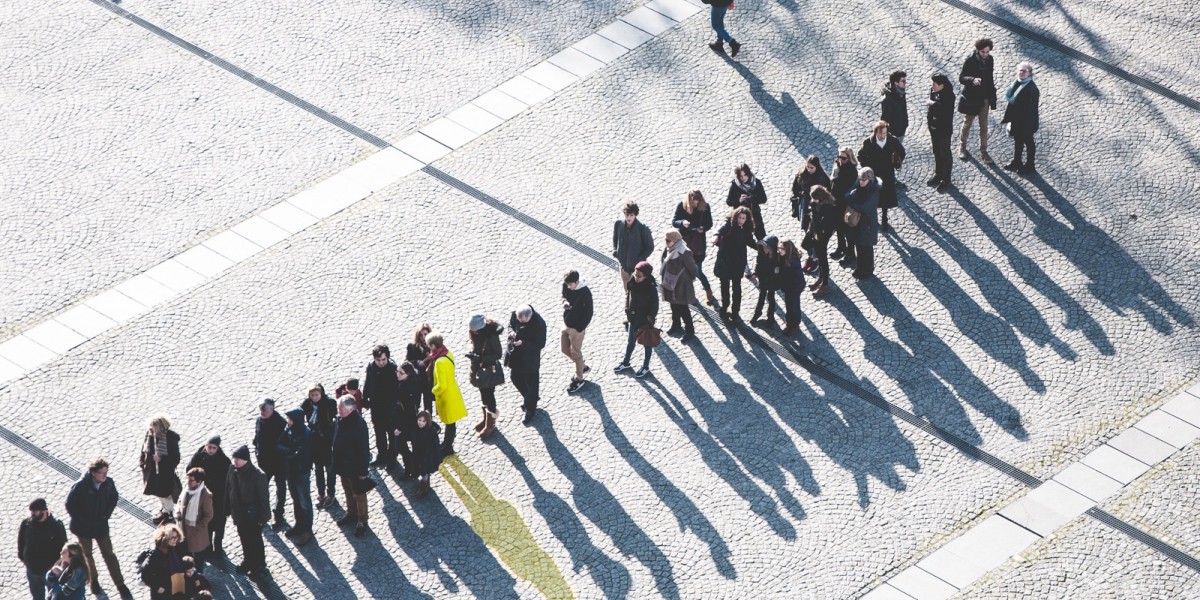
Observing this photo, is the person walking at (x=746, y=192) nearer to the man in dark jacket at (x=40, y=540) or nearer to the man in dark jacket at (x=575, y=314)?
the man in dark jacket at (x=575, y=314)

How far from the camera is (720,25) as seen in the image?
21.1 m

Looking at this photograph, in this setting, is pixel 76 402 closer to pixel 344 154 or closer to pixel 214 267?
pixel 214 267

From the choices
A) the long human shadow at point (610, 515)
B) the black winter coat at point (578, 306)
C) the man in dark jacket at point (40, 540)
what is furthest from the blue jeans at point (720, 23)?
the man in dark jacket at point (40, 540)

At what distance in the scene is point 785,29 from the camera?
855 inches

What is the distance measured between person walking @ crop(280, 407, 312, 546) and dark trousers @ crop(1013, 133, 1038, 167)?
943cm

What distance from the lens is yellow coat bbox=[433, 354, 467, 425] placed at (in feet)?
48.5

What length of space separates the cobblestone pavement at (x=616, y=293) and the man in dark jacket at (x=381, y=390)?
76cm

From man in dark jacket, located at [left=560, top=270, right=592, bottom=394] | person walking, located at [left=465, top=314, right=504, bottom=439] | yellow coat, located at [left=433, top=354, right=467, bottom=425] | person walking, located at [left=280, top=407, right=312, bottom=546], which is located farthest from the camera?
man in dark jacket, located at [left=560, top=270, right=592, bottom=394]

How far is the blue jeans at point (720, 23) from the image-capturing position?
68.6 feet

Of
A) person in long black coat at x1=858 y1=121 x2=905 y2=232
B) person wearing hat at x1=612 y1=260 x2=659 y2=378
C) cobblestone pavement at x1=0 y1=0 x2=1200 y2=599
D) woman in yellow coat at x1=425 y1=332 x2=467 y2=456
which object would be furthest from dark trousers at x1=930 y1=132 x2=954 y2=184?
woman in yellow coat at x1=425 y1=332 x2=467 y2=456

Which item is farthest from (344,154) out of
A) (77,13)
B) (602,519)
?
(602,519)

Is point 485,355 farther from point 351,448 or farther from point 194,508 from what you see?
point 194,508

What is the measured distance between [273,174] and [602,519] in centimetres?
690

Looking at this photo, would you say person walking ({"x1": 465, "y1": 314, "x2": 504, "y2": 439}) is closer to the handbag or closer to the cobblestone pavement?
the cobblestone pavement
